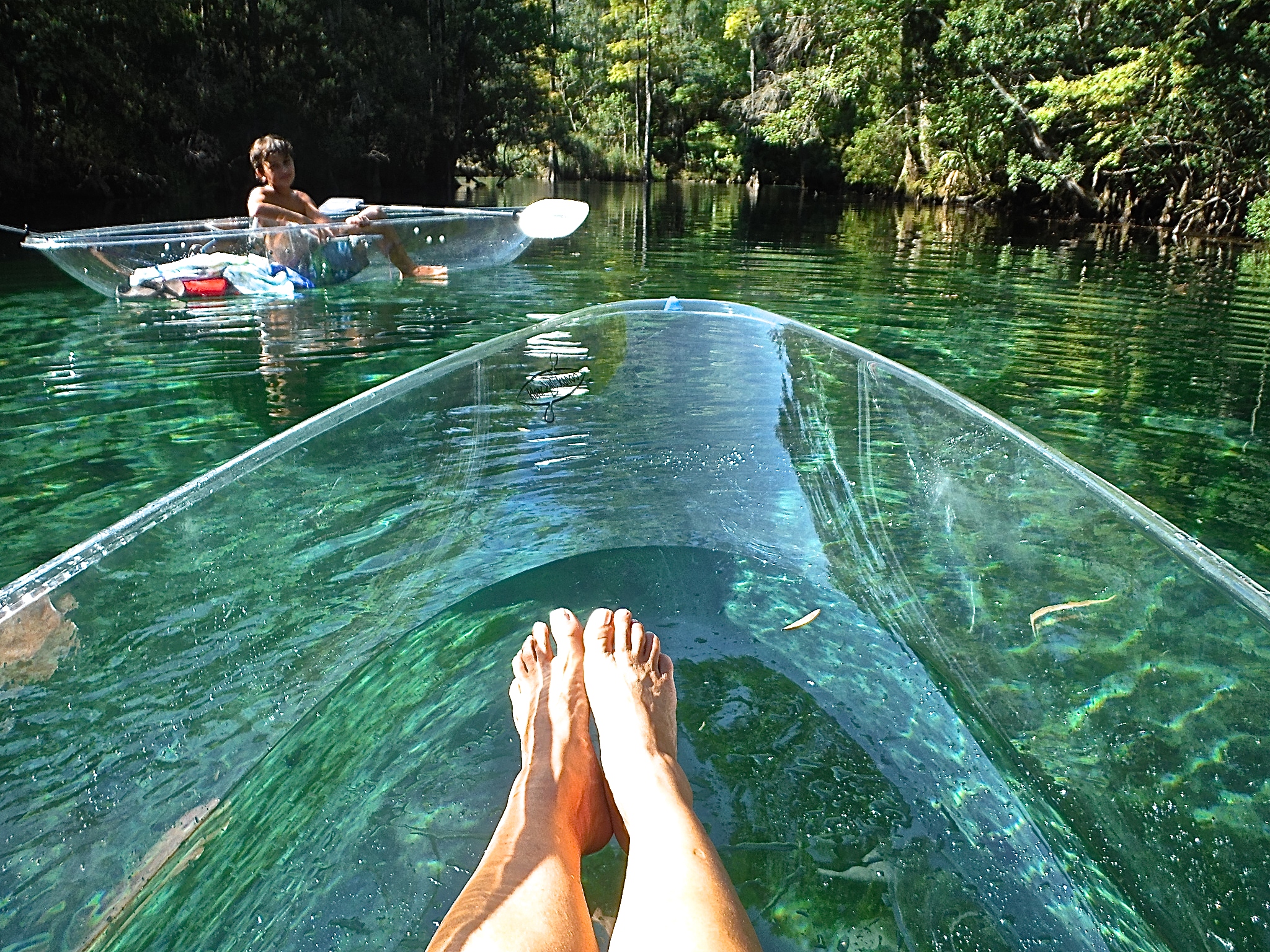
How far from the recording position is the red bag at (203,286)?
6.04 metres

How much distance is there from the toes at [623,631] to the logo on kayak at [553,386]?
1.01 m

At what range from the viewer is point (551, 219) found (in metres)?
7.42

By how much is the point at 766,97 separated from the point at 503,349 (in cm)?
3115

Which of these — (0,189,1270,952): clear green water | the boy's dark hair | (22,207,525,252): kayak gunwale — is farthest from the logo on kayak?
the boy's dark hair

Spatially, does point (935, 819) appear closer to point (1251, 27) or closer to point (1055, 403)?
point (1055, 403)

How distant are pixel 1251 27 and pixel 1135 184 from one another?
374cm

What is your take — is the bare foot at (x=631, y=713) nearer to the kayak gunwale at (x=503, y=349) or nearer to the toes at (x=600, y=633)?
the toes at (x=600, y=633)

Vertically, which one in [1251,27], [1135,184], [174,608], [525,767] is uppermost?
[1251,27]

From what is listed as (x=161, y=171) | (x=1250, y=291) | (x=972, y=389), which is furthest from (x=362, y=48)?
(x=972, y=389)

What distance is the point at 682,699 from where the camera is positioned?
2.02 m

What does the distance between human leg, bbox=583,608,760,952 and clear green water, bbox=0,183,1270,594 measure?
171cm

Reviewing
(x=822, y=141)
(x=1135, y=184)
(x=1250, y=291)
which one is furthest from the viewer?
(x=822, y=141)

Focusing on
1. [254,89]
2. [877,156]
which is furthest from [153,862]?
[877,156]

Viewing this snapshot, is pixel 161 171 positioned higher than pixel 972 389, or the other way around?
pixel 161 171
